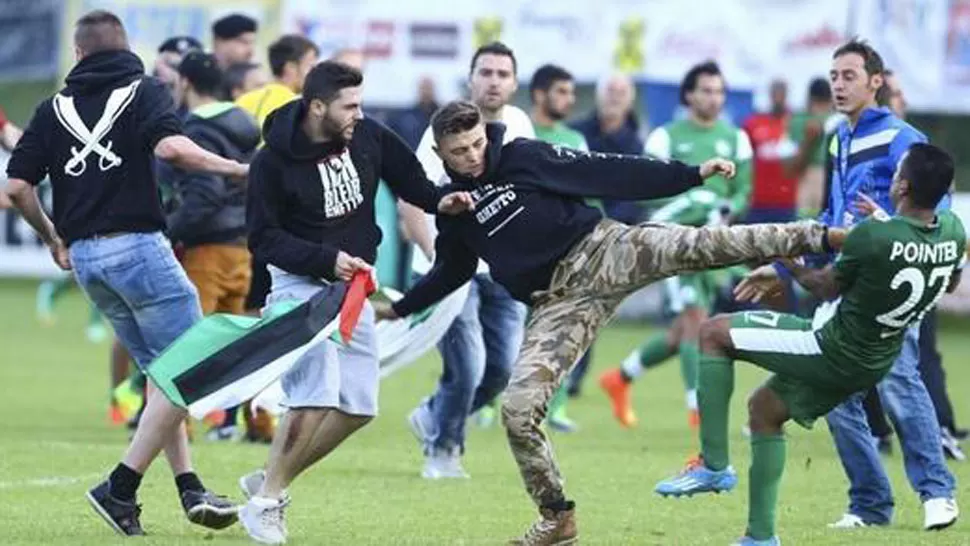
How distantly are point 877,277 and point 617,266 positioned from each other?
3.63ft

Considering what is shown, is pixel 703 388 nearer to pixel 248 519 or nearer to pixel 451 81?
pixel 248 519

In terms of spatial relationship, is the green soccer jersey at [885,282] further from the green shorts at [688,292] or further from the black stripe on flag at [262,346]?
the green shorts at [688,292]

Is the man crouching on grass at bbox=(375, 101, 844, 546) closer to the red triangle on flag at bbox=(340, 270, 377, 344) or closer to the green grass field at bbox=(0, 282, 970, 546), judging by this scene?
the red triangle on flag at bbox=(340, 270, 377, 344)

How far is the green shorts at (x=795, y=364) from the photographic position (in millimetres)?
10031

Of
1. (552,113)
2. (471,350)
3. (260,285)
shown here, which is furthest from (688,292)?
(260,285)

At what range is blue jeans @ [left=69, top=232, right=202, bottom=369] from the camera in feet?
35.7

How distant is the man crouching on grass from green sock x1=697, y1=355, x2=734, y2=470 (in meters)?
0.47

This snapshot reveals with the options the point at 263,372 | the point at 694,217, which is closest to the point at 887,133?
the point at 263,372

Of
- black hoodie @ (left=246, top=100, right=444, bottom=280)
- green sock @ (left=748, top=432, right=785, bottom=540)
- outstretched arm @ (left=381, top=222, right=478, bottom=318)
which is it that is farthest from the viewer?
outstretched arm @ (left=381, top=222, right=478, bottom=318)

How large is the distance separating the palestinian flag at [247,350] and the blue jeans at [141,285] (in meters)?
0.75

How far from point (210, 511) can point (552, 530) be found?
1582mm

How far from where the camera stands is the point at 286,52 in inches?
601

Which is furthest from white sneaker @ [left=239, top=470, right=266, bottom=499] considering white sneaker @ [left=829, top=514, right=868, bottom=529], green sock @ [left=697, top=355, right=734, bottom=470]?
white sneaker @ [left=829, top=514, right=868, bottom=529]

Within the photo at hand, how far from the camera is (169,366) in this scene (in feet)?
33.5
